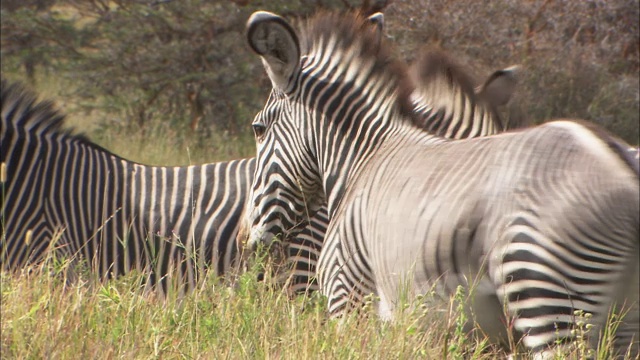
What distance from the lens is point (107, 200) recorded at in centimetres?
483

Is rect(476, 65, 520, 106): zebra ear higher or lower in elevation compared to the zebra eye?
higher

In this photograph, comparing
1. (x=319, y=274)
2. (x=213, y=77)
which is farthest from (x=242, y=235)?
(x=213, y=77)

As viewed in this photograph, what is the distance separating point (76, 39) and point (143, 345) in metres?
9.02

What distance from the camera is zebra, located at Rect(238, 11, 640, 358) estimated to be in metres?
2.42

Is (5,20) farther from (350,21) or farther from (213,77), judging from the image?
(350,21)

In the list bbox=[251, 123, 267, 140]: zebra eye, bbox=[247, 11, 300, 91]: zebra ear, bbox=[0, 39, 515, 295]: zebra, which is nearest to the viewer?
bbox=[247, 11, 300, 91]: zebra ear

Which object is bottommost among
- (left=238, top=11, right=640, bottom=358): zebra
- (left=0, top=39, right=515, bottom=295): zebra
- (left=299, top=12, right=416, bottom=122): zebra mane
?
(left=0, top=39, right=515, bottom=295): zebra

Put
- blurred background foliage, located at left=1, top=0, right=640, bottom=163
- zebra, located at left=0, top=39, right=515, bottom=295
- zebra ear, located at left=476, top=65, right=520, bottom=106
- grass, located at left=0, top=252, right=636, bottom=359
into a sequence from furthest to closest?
Answer: blurred background foliage, located at left=1, top=0, right=640, bottom=163 < zebra, located at left=0, top=39, right=515, bottom=295 < zebra ear, located at left=476, top=65, right=520, bottom=106 < grass, located at left=0, top=252, right=636, bottom=359

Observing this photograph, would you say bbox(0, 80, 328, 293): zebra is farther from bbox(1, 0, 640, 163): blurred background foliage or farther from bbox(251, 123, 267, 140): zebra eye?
bbox(1, 0, 640, 163): blurred background foliage

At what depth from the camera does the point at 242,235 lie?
382cm

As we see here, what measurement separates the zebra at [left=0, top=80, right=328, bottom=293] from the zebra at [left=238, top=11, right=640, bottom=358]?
1.02 metres

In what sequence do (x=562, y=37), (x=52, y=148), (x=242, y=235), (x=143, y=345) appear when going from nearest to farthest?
(x=143, y=345) → (x=242, y=235) → (x=52, y=148) → (x=562, y=37)

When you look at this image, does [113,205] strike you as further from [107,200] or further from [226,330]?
[226,330]

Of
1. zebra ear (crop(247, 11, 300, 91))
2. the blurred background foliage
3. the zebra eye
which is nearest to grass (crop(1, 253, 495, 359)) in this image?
the zebra eye
